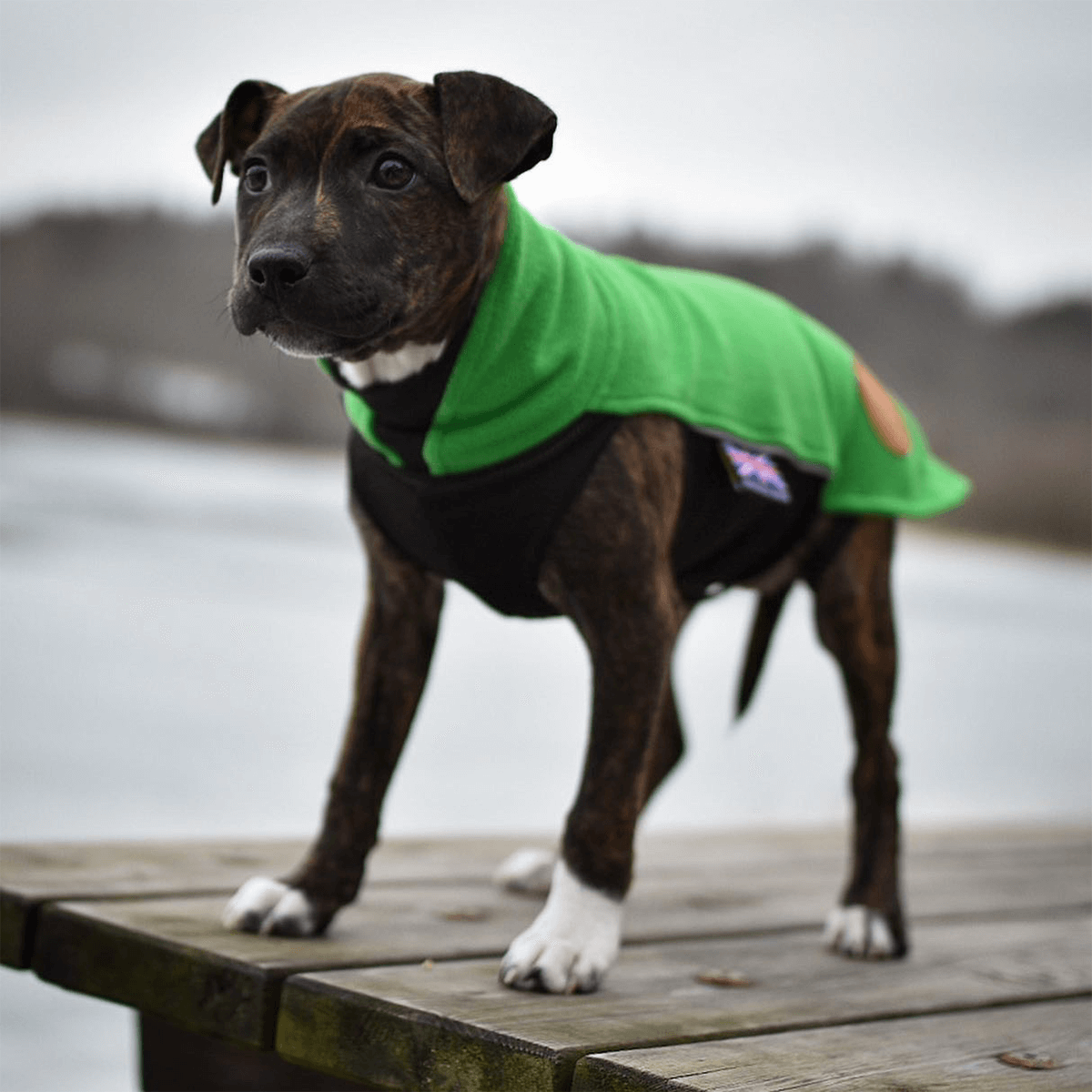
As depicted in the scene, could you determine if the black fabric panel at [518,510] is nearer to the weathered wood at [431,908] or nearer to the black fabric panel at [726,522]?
the black fabric panel at [726,522]

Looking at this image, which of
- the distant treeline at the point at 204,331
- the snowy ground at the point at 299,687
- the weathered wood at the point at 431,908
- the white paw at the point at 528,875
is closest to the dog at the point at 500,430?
the weathered wood at the point at 431,908

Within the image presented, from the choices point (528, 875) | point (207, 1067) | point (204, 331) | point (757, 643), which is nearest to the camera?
point (207, 1067)

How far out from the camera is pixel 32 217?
12.6ft

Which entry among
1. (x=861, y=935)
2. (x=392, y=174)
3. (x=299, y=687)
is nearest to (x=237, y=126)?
(x=392, y=174)

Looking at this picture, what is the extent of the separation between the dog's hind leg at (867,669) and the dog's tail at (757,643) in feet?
0.62

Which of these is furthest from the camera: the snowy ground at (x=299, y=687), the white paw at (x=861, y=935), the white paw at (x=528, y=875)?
the snowy ground at (x=299, y=687)

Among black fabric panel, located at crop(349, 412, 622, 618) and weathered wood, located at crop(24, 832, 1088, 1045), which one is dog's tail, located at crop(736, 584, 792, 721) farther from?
black fabric panel, located at crop(349, 412, 622, 618)

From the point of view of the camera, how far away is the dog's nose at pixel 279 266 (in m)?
1.46

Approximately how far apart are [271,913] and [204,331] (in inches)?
93.8

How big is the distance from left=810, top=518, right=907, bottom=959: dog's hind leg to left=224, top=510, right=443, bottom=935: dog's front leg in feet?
1.87

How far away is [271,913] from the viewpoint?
5.77 feet

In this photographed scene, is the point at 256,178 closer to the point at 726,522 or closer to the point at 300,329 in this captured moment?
the point at 300,329

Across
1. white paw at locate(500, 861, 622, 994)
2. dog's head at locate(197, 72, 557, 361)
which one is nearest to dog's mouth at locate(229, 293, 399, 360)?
dog's head at locate(197, 72, 557, 361)

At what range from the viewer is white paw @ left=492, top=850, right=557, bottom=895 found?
2227mm
